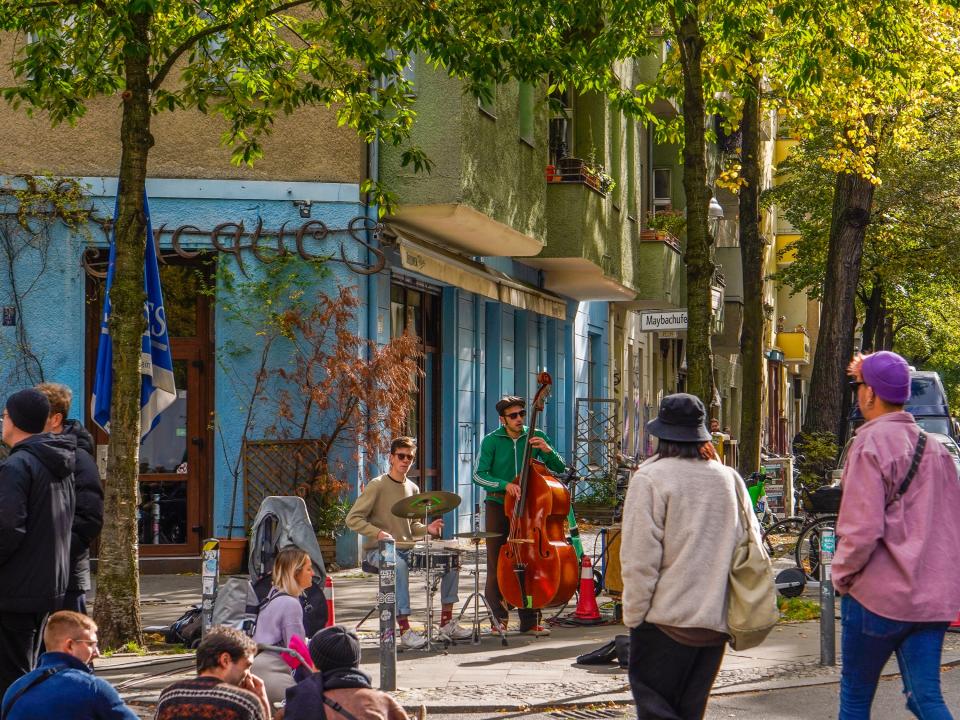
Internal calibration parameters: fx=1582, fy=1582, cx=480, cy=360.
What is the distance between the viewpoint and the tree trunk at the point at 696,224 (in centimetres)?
1464

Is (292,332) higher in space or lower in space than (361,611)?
higher

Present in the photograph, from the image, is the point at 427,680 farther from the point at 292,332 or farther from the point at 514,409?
the point at 292,332

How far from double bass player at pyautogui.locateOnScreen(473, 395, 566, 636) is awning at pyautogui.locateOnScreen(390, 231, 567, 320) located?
518cm

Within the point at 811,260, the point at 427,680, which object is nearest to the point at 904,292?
the point at 811,260

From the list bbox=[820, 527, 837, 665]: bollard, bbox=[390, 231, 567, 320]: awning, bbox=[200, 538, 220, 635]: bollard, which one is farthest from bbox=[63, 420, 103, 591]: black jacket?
bbox=[390, 231, 567, 320]: awning

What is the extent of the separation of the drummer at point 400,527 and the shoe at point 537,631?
556 millimetres

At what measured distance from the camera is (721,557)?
6.29 metres

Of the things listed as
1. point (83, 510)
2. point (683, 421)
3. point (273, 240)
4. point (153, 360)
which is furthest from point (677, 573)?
point (273, 240)

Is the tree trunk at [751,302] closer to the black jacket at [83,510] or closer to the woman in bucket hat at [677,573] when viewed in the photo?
the black jacket at [83,510]

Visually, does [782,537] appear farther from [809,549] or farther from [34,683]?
[34,683]

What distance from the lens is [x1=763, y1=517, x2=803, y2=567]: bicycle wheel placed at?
60.8 ft

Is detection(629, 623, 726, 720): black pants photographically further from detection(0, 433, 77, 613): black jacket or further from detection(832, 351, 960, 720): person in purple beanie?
detection(0, 433, 77, 613): black jacket

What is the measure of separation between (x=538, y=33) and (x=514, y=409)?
330cm

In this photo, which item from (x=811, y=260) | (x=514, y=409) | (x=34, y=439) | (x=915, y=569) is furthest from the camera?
(x=811, y=260)
